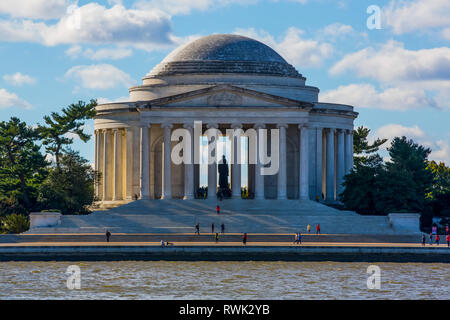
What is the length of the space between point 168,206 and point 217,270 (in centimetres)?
3114

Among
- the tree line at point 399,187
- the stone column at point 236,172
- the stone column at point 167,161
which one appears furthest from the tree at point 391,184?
the stone column at point 167,161

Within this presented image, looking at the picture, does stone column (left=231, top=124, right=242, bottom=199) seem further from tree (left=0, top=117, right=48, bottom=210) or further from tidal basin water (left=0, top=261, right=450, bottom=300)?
tidal basin water (left=0, top=261, right=450, bottom=300)

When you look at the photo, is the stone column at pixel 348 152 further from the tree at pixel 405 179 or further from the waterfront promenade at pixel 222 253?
the waterfront promenade at pixel 222 253

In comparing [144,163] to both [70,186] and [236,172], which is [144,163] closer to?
[70,186]

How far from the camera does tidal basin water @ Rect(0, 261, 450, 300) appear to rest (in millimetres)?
58719

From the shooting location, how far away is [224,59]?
113688mm

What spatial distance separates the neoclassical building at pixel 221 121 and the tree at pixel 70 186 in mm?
5779

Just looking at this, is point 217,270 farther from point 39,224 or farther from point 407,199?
point 407,199

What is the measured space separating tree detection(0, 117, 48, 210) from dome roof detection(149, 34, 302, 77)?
17.6 meters

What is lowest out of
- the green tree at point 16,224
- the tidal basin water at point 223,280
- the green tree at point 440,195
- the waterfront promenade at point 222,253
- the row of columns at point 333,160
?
the tidal basin water at point 223,280

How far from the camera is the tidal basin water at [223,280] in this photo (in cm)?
5872

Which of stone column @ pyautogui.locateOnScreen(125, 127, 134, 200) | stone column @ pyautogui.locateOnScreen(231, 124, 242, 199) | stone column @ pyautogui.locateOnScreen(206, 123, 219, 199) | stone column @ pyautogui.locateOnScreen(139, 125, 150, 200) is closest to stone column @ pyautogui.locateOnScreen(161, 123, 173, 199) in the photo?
stone column @ pyautogui.locateOnScreen(139, 125, 150, 200)
